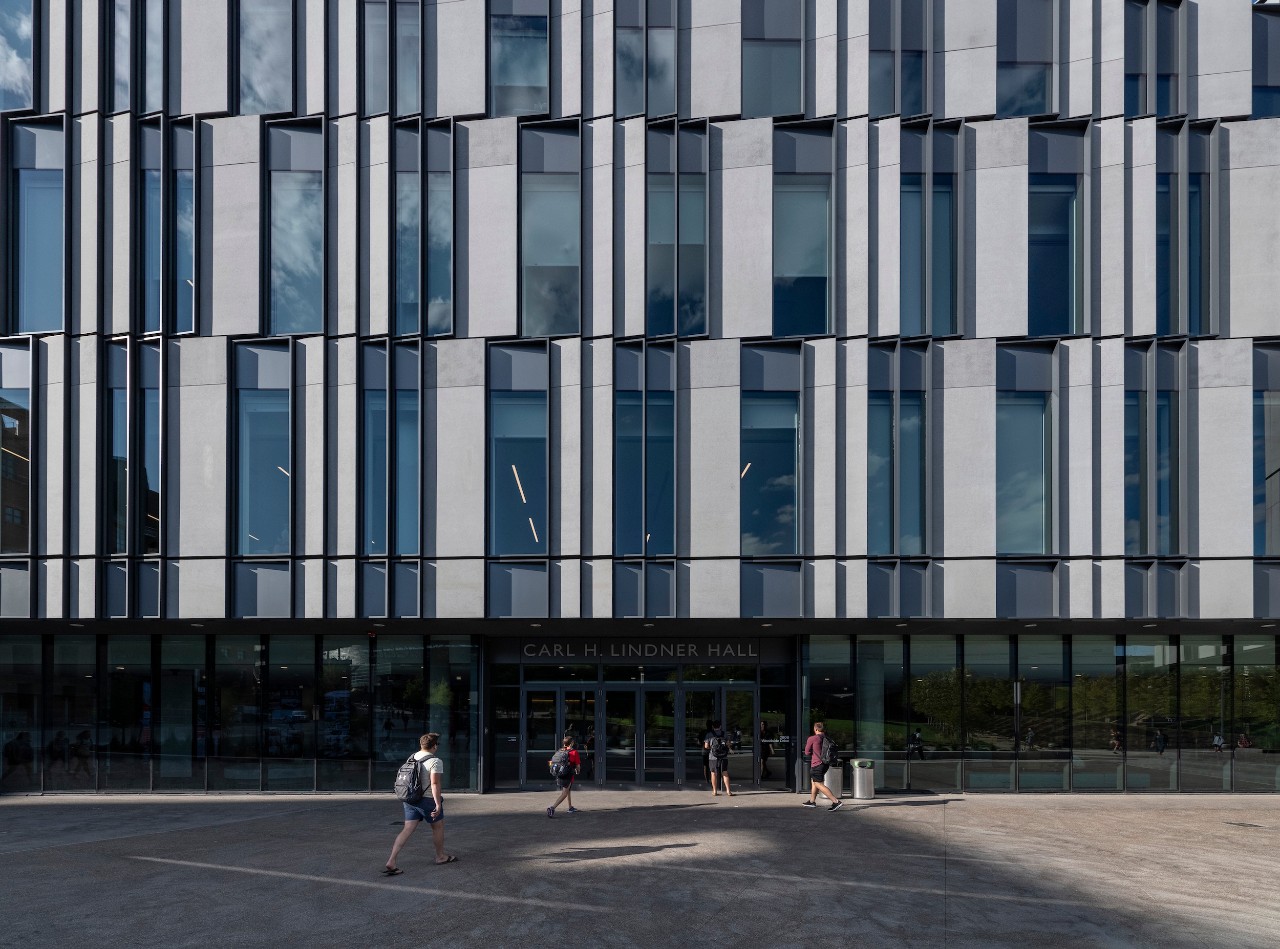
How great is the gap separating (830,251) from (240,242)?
38.8ft

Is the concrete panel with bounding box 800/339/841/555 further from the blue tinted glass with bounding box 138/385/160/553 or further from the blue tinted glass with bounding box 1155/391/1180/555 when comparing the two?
the blue tinted glass with bounding box 138/385/160/553

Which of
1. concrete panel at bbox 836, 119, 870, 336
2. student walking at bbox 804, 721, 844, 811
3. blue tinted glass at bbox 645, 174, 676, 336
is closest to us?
student walking at bbox 804, 721, 844, 811

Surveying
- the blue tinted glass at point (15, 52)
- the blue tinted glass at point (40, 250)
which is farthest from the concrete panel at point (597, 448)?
the blue tinted glass at point (15, 52)

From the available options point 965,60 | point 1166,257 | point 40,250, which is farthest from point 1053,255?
point 40,250

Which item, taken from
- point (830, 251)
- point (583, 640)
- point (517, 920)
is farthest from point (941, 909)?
point (830, 251)

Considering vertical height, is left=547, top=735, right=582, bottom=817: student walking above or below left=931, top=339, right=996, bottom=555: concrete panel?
below

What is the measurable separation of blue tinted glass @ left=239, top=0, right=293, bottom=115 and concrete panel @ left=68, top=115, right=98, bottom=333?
10.3ft

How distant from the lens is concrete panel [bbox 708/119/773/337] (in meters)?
19.0

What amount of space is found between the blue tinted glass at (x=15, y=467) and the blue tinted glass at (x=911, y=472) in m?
17.2

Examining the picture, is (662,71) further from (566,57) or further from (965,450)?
(965,450)

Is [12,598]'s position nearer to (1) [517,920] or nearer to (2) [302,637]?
(2) [302,637]

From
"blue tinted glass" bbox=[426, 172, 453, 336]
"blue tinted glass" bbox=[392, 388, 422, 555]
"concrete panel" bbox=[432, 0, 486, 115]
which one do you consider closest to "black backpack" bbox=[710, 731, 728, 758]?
"blue tinted glass" bbox=[392, 388, 422, 555]

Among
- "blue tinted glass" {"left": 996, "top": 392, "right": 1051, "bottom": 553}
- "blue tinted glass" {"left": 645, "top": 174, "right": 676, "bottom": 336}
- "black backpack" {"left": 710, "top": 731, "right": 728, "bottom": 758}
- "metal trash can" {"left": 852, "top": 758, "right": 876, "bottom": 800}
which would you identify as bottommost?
"metal trash can" {"left": 852, "top": 758, "right": 876, "bottom": 800}

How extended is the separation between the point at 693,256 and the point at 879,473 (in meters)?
5.71
